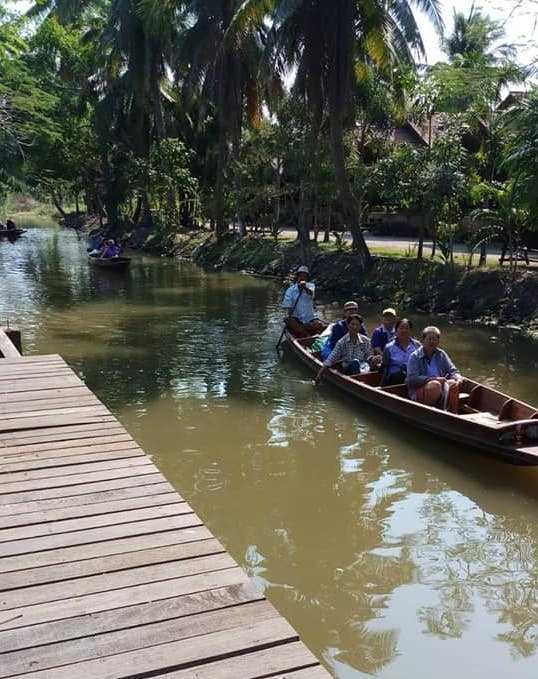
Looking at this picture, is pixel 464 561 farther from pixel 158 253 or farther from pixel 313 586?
pixel 158 253

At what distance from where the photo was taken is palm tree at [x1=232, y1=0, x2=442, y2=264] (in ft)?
63.8

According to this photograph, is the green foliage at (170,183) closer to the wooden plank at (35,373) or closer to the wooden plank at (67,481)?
the wooden plank at (35,373)

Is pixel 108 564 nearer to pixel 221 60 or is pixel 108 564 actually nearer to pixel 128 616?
pixel 128 616

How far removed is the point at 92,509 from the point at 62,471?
740mm

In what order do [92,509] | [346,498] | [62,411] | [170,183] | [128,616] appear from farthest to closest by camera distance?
[170,183] → [346,498] → [62,411] → [92,509] → [128,616]

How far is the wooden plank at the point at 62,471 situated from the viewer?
16.3 feet

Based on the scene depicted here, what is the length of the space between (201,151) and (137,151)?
3985 mm

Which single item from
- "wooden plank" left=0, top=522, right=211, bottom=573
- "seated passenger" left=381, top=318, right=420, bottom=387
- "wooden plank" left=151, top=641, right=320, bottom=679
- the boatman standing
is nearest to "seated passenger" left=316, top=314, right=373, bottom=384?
"seated passenger" left=381, top=318, right=420, bottom=387

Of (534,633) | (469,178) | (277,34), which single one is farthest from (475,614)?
(277,34)

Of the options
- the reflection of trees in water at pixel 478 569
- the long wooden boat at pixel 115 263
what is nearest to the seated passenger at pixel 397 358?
the reflection of trees in water at pixel 478 569

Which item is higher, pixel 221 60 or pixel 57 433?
pixel 221 60

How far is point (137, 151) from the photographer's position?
4022 centimetres

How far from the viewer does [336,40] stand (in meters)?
19.9

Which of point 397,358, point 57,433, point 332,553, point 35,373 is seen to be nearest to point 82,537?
point 57,433
